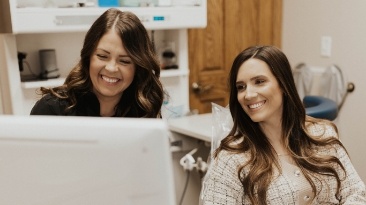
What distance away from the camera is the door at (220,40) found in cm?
302

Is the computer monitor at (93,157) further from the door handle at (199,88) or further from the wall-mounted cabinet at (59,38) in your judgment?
the door handle at (199,88)

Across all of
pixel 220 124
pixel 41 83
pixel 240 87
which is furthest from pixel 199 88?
pixel 240 87

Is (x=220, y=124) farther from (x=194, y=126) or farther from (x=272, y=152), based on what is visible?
(x=194, y=126)

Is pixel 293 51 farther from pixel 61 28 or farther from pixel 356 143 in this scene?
pixel 61 28

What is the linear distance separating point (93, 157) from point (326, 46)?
270 centimetres

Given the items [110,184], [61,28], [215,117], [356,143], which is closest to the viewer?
[110,184]

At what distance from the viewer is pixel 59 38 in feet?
8.27

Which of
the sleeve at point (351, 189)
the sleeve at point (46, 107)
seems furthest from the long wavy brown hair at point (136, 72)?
the sleeve at point (351, 189)

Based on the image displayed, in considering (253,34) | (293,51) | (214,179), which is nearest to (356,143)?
(293,51)

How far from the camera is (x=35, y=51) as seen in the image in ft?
8.12

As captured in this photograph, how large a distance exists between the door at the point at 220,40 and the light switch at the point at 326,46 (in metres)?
0.44

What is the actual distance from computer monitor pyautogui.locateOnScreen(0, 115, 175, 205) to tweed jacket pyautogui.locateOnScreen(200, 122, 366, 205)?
0.90 m

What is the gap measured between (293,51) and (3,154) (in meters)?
2.93

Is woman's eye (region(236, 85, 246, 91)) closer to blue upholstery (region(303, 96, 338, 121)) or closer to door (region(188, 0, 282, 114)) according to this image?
blue upholstery (region(303, 96, 338, 121))
